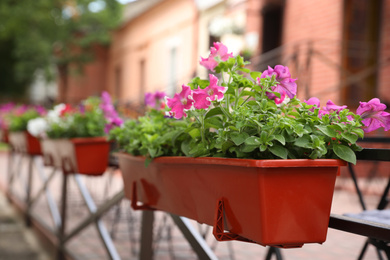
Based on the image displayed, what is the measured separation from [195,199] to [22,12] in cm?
2201

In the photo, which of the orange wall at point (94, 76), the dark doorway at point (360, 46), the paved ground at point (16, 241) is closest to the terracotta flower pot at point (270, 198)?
the paved ground at point (16, 241)

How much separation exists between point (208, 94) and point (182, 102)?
0.10m

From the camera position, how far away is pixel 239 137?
4.49 ft

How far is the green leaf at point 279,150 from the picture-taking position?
1.29 metres

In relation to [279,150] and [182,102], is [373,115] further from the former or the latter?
[182,102]

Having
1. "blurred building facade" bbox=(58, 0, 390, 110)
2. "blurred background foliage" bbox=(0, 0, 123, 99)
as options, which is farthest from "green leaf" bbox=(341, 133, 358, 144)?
"blurred background foliage" bbox=(0, 0, 123, 99)

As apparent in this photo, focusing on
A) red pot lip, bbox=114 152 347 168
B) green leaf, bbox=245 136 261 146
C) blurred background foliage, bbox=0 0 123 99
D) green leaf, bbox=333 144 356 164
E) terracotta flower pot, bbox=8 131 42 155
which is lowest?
terracotta flower pot, bbox=8 131 42 155

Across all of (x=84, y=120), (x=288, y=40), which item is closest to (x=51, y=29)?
(x=288, y=40)

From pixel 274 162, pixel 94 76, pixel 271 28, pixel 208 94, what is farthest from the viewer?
pixel 94 76

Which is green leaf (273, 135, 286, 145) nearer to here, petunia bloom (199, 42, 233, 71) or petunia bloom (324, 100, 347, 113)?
petunia bloom (324, 100, 347, 113)

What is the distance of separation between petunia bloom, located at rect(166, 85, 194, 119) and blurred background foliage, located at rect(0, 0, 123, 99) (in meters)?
21.5

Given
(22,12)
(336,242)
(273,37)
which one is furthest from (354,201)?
(22,12)

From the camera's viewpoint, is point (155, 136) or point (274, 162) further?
point (155, 136)

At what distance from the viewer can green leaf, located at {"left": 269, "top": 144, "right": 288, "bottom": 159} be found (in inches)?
51.0
